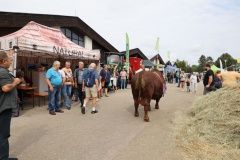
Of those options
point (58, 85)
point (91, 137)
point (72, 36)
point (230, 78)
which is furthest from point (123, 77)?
point (91, 137)

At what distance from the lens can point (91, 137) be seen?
5.00 metres

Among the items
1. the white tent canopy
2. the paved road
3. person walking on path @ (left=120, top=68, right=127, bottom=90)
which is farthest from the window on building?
the paved road

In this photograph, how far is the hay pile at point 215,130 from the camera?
403cm

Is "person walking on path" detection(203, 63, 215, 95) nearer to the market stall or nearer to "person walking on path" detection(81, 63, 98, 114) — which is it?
"person walking on path" detection(81, 63, 98, 114)

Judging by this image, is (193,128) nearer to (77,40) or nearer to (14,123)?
(14,123)

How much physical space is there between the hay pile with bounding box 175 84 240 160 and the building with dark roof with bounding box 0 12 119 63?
11014 mm

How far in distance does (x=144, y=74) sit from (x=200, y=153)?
127 inches

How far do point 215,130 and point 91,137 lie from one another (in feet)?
9.34

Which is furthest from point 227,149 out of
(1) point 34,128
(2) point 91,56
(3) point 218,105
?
(2) point 91,56

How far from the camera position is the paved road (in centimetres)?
403

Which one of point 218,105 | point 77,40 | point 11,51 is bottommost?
point 218,105

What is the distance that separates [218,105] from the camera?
5668mm

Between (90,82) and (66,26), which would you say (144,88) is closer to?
(90,82)

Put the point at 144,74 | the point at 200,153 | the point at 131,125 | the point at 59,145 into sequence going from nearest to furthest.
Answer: the point at 200,153 < the point at 59,145 < the point at 131,125 < the point at 144,74
